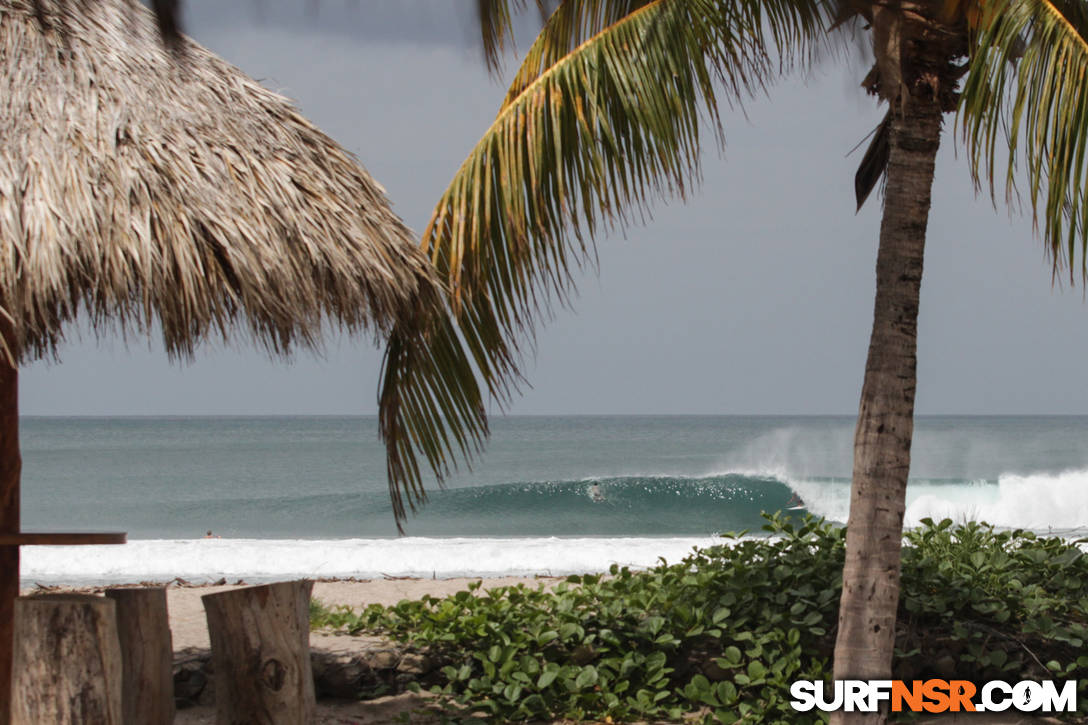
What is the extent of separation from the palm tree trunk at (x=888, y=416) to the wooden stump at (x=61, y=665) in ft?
9.08

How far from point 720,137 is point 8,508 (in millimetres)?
3451

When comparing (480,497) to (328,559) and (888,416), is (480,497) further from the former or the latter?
(888,416)

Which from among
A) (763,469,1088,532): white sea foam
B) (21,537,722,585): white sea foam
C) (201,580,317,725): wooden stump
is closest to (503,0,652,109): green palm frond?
(201,580,317,725): wooden stump

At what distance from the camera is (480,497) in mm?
28141

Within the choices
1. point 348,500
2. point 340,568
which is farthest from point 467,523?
point 340,568

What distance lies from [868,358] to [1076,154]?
1059 millimetres

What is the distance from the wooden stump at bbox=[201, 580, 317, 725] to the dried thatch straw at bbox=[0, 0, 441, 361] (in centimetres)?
100

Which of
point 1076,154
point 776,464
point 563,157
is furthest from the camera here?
point 776,464

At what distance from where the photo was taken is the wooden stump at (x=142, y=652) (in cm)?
359

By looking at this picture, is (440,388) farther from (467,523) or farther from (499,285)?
(467,523)

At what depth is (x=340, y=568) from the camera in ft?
43.2

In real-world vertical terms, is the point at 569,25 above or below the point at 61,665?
above

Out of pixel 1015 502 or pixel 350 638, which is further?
pixel 1015 502

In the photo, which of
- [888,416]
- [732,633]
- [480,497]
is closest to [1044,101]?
[888,416]
